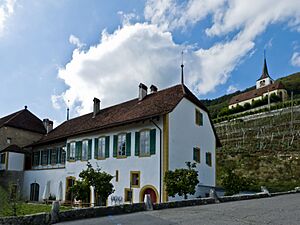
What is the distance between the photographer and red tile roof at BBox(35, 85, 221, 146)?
21859 millimetres

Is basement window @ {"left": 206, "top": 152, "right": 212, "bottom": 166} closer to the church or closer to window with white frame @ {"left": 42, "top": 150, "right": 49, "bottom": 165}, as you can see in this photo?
window with white frame @ {"left": 42, "top": 150, "right": 49, "bottom": 165}

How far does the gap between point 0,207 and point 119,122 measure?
10.9 metres

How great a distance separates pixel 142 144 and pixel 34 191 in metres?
15.1

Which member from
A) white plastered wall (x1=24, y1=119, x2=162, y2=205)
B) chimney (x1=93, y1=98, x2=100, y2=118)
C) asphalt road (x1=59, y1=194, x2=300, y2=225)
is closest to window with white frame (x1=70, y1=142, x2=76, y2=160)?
white plastered wall (x1=24, y1=119, x2=162, y2=205)

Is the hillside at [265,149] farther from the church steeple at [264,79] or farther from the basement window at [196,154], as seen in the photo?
the church steeple at [264,79]

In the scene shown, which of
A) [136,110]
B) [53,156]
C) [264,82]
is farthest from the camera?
[264,82]

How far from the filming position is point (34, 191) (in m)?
32.0

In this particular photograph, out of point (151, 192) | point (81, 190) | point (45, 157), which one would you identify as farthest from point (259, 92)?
point (81, 190)

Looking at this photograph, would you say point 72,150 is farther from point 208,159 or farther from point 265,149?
point 265,149

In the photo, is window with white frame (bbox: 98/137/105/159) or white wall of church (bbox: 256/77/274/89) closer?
window with white frame (bbox: 98/137/105/159)

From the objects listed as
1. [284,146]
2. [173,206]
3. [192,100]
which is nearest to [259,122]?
[284,146]

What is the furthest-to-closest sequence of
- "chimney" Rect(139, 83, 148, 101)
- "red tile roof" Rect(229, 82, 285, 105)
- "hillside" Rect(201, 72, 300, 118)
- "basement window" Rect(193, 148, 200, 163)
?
"hillside" Rect(201, 72, 300, 118) → "red tile roof" Rect(229, 82, 285, 105) → "chimney" Rect(139, 83, 148, 101) → "basement window" Rect(193, 148, 200, 163)

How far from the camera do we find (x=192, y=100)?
77.2 ft

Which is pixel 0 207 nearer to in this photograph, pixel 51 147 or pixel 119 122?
pixel 119 122
